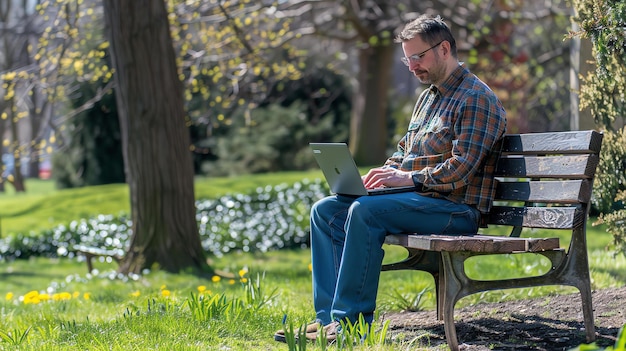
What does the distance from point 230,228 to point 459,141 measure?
26.2 ft

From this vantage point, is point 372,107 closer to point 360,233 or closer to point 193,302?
point 193,302

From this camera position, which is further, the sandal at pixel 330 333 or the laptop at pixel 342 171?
the laptop at pixel 342 171

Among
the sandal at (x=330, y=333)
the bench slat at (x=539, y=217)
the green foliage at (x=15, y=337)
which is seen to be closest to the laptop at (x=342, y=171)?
the bench slat at (x=539, y=217)

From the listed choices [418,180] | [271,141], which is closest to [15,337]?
[418,180]

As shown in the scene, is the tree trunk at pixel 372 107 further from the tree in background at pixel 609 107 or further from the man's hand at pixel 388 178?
the man's hand at pixel 388 178

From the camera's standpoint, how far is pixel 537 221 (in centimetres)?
412

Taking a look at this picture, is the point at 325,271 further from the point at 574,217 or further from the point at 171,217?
the point at 171,217

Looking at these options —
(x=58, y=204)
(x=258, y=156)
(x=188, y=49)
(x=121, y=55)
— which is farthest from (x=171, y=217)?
(x=258, y=156)

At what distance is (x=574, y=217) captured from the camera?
12.8 ft

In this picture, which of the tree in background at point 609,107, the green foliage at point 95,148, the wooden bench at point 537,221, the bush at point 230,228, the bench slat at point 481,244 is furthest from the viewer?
the green foliage at point 95,148

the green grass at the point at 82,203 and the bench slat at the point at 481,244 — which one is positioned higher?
the bench slat at the point at 481,244

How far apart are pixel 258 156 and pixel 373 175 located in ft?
Answer: 45.4

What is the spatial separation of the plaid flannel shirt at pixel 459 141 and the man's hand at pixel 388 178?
63 millimetres

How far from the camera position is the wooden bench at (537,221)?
374 centimetres
